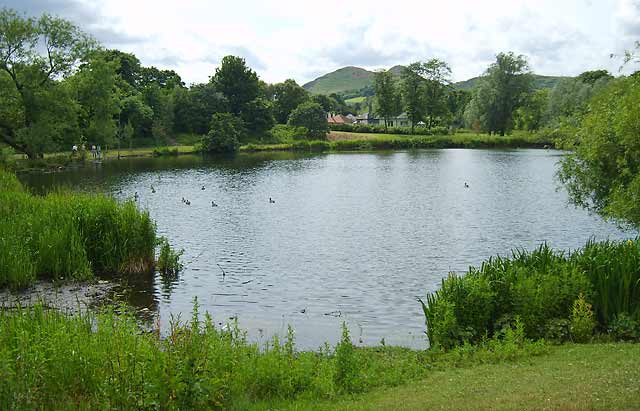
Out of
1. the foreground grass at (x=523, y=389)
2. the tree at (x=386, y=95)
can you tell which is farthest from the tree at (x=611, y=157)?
the tree at (x=386, y=95)

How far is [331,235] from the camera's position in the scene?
102ft

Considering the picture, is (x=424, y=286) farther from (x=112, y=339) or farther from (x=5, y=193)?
(x=5, y=193)

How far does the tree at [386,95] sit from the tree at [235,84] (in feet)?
119

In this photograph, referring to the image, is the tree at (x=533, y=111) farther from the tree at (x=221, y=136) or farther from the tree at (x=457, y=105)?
the tree at (x=221, y=136)

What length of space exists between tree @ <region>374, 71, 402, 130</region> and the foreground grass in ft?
432

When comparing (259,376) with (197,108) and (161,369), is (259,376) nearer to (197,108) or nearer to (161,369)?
(161,369)

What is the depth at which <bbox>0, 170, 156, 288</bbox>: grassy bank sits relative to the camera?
743 inches

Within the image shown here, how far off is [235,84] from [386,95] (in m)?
41.0

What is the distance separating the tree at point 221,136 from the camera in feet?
319

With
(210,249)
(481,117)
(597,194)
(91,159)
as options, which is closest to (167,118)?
(91,159)

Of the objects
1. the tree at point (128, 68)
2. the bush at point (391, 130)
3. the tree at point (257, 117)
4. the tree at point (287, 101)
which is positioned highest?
the tree at point (128, 68)

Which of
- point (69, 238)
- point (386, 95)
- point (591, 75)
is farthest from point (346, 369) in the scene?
point (386, 95)

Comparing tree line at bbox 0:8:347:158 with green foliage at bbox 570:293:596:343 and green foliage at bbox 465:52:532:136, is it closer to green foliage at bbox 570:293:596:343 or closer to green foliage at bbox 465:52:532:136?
green foliage at bbox 465:52:532:136

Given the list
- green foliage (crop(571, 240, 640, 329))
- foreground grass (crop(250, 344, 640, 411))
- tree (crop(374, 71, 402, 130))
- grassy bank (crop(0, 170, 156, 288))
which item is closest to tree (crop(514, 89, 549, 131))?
tree (crop(374, 71, 402, 130))
